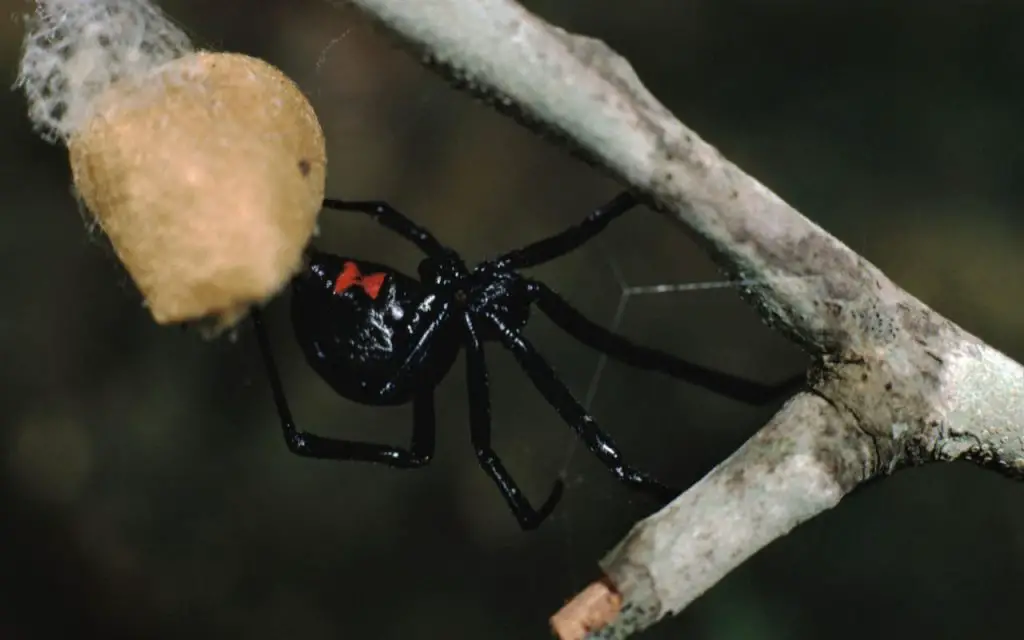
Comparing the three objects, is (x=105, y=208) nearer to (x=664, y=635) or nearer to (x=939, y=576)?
(x=664, y=635)

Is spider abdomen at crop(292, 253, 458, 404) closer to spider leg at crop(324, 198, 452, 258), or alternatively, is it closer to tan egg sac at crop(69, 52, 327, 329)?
spider leg at crop(324, 198, 452, 258)

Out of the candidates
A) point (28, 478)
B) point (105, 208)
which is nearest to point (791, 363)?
point (105, 208)


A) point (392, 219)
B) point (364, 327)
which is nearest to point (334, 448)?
point (364, 327)

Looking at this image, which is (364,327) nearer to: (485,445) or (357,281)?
(357,281)

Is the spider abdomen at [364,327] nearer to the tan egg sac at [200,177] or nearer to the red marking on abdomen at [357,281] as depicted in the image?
the red marking on abdomen at [357,281]

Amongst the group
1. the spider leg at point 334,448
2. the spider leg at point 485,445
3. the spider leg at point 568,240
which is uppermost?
the spider leg at point 568,240

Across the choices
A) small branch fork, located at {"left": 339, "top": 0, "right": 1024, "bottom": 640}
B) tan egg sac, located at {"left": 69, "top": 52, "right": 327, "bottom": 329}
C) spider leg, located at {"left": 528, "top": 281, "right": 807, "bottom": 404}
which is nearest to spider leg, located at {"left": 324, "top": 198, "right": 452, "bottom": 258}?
spider leg, located at {"left": 528, "top": 281, "right": 807, "bottom": 404}

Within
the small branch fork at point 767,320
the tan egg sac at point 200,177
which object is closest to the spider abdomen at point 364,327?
the tan egg sac at point 200,177
